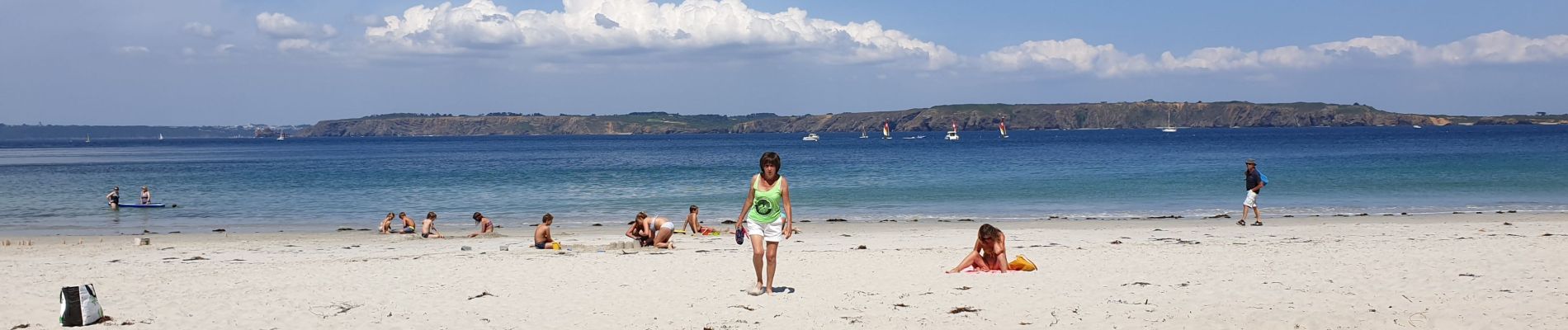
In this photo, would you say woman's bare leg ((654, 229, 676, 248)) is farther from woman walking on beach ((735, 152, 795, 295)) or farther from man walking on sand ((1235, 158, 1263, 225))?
man walking on sand ((1235, 158, 1263, 225))

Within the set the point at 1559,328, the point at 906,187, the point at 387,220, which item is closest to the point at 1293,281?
the point at 1559,328

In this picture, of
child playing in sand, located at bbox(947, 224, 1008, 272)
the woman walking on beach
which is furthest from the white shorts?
child playing in sand, located at bbox(947, 224, 1008, 272)

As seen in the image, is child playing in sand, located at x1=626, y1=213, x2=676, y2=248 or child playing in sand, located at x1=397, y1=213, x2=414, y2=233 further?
child playing in sand, located at x1=397, y1=213, x2=414, y2=233

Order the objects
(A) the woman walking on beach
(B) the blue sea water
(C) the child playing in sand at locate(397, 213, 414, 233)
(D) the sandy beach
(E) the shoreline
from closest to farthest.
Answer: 1. (D) the sandy beach
2. (A) the woman walking on beach
3. (C) the child playing in sand at locate(397, 213, 414, 233)
4. (E) the shoreline
5. (B) the blue sea water

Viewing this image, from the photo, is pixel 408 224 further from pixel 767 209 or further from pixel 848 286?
pixel 767 209

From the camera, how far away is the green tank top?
8914 millimetres

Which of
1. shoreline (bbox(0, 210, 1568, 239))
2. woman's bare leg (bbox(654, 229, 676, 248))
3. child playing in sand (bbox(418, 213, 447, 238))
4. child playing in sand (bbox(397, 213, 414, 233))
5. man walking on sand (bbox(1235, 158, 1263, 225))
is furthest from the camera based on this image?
shoreline (bbox(0, 210, 1568, 239))

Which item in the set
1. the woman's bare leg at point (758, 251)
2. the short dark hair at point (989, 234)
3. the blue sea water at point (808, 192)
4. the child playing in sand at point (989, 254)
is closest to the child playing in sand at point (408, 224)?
the blue sea water at point (808, 192)

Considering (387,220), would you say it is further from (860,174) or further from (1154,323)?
(860,174)

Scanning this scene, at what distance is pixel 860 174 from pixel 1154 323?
39.2 m

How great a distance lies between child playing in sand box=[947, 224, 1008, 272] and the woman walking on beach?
8.76ft

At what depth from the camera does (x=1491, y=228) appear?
704 inches

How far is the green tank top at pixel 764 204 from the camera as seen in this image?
8.91 meters

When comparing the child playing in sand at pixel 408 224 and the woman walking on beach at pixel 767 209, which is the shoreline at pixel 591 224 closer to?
the child playing in sand at pixel 408 224
